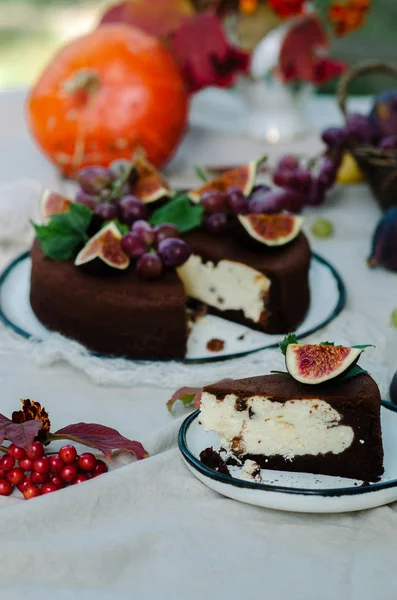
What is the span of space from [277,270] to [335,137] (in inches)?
33.7

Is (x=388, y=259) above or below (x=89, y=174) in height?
below

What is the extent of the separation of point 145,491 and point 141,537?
146 mm

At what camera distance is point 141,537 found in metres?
1.39

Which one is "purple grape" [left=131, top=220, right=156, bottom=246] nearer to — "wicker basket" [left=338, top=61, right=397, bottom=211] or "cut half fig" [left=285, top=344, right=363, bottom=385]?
"cut half fig" [left=285, top=344, right=363, bottom=385]

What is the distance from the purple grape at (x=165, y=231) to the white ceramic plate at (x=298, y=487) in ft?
2.42

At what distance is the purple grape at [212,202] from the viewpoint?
236 centimetres


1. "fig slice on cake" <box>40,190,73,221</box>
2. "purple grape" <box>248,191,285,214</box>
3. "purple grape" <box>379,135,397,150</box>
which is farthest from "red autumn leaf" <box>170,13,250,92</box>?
"fig slice on cake" <box>40,190,73,221</box>

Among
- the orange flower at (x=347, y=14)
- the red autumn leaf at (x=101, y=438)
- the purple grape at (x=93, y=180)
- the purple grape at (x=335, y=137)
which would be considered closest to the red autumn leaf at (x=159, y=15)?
the orange flower at (x=347, y=14)

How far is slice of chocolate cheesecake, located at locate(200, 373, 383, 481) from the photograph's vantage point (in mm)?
1464

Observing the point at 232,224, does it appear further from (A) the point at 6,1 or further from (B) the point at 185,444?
(A) the point at 6,1

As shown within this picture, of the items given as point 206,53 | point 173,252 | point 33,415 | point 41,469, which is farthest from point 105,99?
point 41,469

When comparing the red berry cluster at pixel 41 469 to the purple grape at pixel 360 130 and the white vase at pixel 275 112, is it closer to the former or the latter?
the purple grape at pixel 360 130

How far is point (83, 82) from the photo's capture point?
3.07 meters

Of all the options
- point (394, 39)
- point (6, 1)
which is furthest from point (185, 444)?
point (6, 1)
